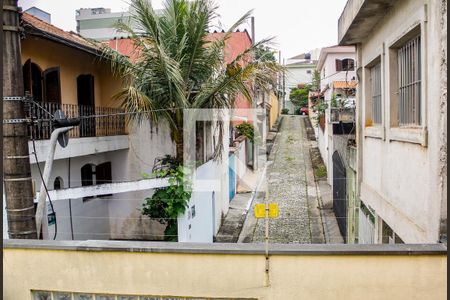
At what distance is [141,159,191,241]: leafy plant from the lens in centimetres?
846

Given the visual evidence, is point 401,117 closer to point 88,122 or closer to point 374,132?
point 374,132

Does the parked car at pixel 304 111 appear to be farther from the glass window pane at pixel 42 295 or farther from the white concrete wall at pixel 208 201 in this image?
the glass window pane at pixel 42 295

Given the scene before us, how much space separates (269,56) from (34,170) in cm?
557

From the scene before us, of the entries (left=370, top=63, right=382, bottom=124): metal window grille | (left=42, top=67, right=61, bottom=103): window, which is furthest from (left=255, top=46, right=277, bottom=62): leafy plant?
(left=42, top=67, right=61, bottom=103): window

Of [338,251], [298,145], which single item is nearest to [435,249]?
[338,251]

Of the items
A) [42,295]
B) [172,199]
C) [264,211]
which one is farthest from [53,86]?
[264,211]

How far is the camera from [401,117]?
226 inches

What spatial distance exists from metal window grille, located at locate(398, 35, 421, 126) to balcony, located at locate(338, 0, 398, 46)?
0.68 metres

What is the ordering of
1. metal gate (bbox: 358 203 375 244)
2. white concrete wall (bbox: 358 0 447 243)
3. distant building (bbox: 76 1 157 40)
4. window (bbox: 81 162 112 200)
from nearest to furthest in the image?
white concrete wall (bbox: 358 0 447 243) → metal gate (bbox: 358 203 375 244) → window (bbox: 81 162 112 200) → distant building (bbox: 76 1 157 40)

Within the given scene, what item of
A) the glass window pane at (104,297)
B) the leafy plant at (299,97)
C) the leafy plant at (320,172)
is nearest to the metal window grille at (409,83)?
the glass window pane at (104,297)

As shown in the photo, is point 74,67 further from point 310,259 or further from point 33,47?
point 310,259

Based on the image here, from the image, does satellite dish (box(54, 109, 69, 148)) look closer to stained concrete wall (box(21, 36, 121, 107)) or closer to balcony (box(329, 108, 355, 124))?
stained concrete wall (box(21, 36, 121, 107))

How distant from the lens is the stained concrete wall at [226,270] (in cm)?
389

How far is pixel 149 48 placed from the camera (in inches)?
341
